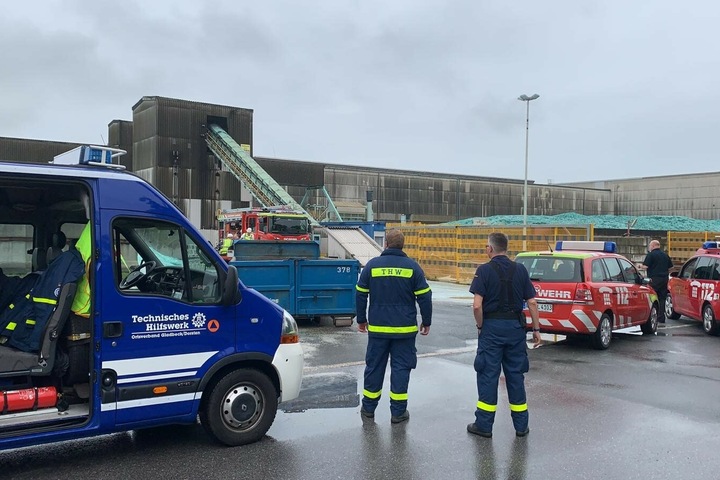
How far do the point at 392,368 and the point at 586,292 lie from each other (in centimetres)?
511


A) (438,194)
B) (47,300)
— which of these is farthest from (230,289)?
(438,194)

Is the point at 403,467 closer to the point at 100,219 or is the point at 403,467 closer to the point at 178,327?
the point at 178,327

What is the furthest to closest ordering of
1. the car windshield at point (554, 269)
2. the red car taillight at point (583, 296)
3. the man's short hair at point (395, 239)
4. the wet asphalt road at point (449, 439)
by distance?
the car windshield at point (554, 269) < the red car taillight at point (583, 296) < the man's short hair at point (395, 239) < the wet asphalt road at point (449, 439)

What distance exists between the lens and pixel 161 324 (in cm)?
498

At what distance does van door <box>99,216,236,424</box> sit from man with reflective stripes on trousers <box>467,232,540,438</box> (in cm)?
235

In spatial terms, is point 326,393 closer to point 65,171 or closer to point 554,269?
point 65,171

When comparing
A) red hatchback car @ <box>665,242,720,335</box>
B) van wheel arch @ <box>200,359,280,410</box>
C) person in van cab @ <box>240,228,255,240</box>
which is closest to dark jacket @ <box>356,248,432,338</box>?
van wheel arch @ <box>200,359,280,410</box>

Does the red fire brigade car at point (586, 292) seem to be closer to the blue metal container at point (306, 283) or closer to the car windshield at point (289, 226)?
the blue metal container at point (306, 283)

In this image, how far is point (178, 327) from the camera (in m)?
5.07

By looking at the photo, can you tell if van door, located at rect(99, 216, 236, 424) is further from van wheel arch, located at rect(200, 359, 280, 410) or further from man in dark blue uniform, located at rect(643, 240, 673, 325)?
man in dark blue uniform, located at rect(643, 240, 673, 325)

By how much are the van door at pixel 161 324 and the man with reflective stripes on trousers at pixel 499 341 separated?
7.72 feet

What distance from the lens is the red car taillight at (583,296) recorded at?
10.0m

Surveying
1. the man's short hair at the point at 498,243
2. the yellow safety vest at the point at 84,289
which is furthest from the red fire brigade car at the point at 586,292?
the yellow safety vest at the point at 84,289

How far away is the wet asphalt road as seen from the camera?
193 inches
